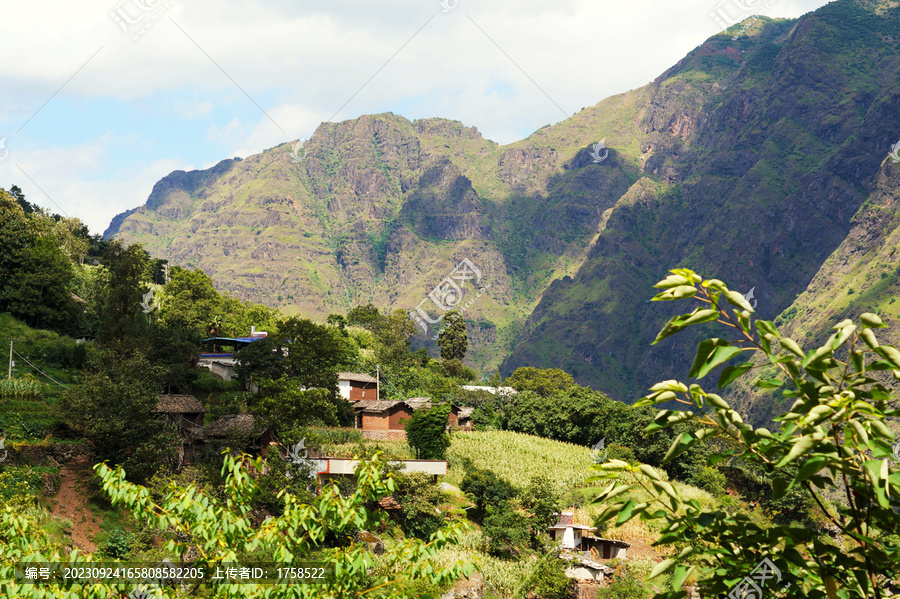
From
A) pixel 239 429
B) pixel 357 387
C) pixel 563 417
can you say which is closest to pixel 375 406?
pixel 357 387

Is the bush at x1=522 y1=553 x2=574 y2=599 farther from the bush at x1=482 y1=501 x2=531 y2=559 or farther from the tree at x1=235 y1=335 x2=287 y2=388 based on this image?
the tree at x1=235 y1=335 x2=287 y2=388

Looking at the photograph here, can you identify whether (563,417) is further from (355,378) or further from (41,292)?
(41,292)

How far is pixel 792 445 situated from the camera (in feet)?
11.1

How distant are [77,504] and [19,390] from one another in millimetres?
10318

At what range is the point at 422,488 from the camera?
3803 cm

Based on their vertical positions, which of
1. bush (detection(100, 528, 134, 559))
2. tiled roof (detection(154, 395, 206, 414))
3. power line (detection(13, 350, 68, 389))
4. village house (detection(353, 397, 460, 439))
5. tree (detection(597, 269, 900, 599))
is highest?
power line (detection(13, 350, 68, 389))

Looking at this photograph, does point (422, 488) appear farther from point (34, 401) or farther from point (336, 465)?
point (34, 401)

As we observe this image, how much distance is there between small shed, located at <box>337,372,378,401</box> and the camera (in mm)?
65000

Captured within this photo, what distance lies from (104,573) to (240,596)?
3.42 m

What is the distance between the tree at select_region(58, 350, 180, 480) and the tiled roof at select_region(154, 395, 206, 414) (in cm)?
213

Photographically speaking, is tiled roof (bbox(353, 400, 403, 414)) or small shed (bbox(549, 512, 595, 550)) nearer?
small shed (bbox(549, 512, 595, 550))

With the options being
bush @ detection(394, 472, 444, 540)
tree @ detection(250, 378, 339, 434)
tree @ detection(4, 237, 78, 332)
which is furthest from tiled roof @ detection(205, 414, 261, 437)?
tree @ detection(4, 237, 78, 332)

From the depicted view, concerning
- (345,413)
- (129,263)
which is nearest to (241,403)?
(345,413)

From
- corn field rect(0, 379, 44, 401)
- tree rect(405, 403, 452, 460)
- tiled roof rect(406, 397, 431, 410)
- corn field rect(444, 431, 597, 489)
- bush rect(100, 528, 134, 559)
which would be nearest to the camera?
bush rect(100, 528, 134, 559)
